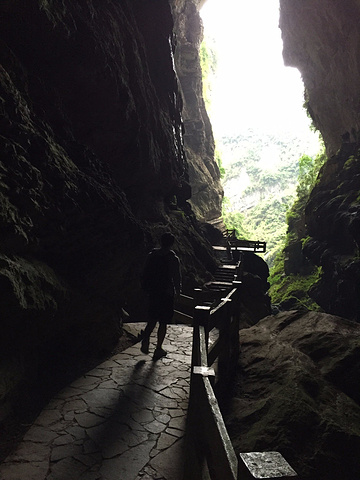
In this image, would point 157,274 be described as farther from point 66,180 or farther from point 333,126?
point 333,126

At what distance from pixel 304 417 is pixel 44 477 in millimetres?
2852

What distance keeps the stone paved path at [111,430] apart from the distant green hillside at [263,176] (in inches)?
2667

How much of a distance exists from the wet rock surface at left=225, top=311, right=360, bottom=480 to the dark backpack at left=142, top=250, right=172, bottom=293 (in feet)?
7.08

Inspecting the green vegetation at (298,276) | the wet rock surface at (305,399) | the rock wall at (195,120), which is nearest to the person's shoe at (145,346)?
the wet rock surface at (305,399)

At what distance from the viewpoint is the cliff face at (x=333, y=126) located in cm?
1989

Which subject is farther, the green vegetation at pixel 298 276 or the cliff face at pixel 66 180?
the green vegetation at pixel 298 276

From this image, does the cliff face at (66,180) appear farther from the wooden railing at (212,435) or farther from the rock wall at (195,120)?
the rock wall at (195,120)

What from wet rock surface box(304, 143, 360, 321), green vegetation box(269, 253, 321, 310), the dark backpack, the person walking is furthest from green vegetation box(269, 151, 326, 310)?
the dark backpack

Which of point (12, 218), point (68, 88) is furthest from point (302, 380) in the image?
point (68, 88)

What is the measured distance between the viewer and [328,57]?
25.3 meters

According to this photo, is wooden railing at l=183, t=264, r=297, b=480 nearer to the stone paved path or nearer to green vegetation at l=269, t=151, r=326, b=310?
the stone paved path

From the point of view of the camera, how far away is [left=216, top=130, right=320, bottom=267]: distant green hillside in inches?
3201

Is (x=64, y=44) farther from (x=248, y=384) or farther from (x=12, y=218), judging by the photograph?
(x=248, y=384)

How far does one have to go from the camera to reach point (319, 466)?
3.22m
